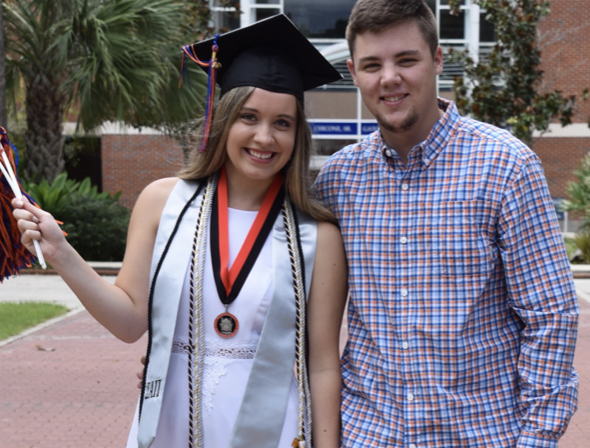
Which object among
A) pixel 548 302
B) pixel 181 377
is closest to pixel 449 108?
pixel 548 302

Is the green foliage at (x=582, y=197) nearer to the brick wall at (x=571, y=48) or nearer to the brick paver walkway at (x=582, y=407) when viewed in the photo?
the brick paver walkway at (x=582, y=407)

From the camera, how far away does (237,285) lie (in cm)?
224

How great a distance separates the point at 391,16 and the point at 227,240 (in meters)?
0.83

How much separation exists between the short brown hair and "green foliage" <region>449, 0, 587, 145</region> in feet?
42.2

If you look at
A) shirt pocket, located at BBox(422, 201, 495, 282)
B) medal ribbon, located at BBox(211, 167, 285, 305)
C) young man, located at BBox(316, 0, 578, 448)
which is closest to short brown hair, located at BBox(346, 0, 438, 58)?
young man, located at BBox(316, 0, 578, 448)

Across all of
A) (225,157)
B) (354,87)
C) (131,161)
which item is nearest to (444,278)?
(225,157)

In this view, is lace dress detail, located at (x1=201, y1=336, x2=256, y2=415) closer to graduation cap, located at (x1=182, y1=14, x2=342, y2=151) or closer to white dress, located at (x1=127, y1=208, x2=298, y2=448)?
white dress, located at (x1=127, y1=208, x2=298, y2=448)

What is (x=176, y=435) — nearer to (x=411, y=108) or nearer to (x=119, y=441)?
(x=411, y=108)

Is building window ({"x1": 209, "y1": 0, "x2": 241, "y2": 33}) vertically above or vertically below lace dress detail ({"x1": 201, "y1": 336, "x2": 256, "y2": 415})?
above

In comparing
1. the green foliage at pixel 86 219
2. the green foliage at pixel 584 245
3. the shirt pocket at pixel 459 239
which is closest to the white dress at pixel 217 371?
the shirt pocket at pixel 459 239

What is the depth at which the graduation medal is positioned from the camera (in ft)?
7.36

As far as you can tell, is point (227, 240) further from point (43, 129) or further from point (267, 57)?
point (43, 129)

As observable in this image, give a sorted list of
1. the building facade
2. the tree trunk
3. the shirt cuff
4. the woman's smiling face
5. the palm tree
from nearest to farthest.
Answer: the shirt cuff < the woman's smiling face < the palm tree < the tree trunk < the building facade

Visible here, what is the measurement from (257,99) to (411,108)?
50 centimetres
